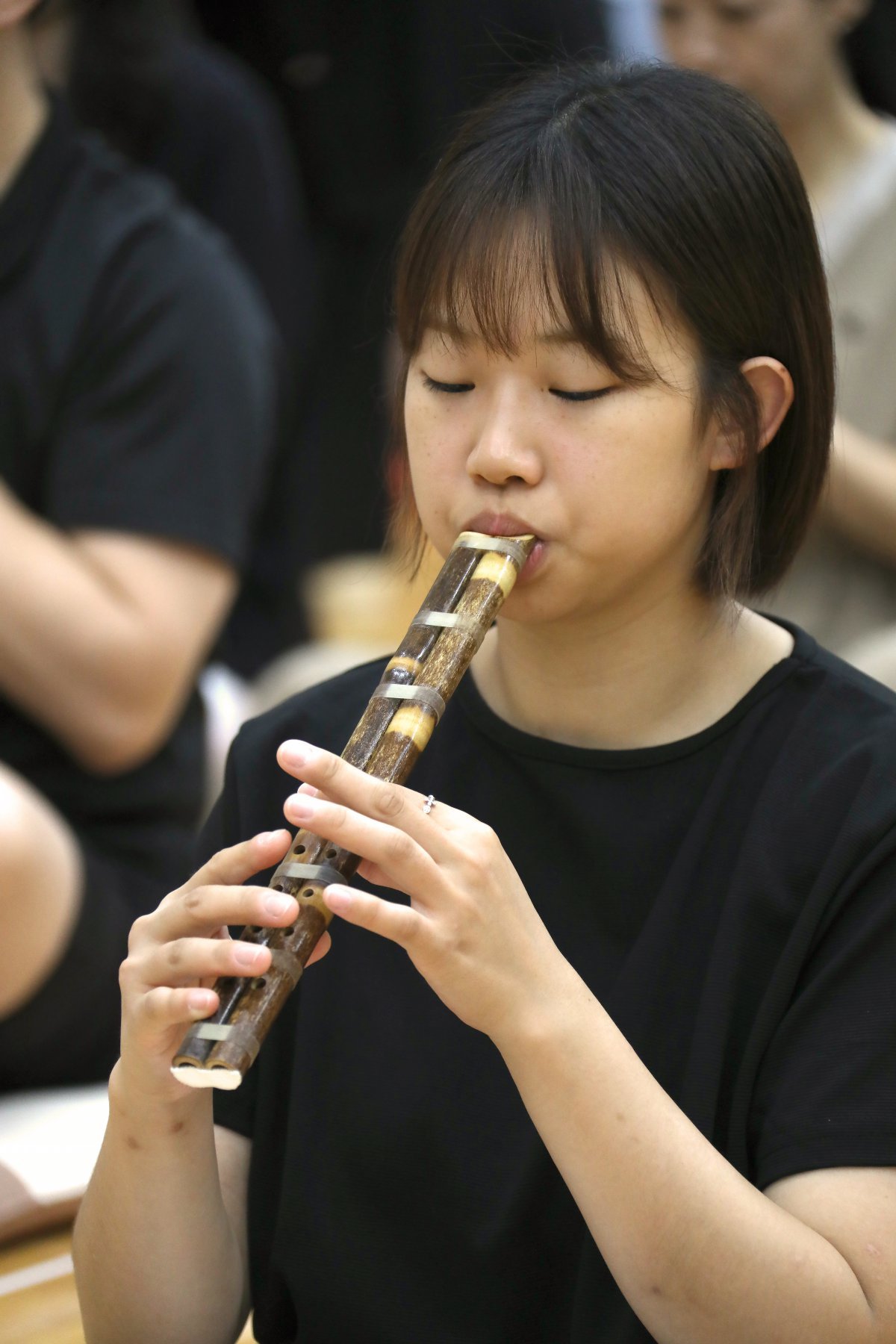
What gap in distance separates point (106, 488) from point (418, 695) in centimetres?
91

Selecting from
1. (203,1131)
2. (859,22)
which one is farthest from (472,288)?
(859,22)

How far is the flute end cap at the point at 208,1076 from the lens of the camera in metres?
0.91

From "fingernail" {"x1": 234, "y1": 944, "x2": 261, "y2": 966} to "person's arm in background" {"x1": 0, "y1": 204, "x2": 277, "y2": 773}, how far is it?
0.91 meters

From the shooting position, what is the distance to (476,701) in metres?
1.29

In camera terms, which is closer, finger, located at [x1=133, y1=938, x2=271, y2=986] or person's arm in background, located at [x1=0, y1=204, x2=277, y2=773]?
finger, located at [x1=133, y1=938, x2=271, y2=986]

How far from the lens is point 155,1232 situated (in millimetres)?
1133

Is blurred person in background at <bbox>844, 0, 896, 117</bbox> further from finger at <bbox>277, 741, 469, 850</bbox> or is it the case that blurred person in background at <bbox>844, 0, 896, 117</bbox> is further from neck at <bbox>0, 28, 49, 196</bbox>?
finger at <bbox>277, 741, 469, 850</bbox>

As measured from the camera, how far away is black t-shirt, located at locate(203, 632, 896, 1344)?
42.8 inches

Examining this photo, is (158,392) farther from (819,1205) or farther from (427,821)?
(819,1205)

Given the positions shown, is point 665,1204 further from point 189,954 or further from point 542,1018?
point 189,954

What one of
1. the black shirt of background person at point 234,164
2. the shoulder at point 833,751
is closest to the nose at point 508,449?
the shoulder at point 833,751

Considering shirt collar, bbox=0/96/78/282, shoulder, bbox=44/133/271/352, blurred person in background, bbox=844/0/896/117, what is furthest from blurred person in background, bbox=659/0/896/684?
shirt collar, bbox=0/96/78/282

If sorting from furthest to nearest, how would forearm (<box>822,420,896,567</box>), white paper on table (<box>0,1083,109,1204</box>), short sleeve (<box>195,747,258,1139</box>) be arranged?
forearm (<box>822,420,896,567</box>)
white paper on table (<box>0,1083,109,1204</box>)
short sleeve (<box>195,747,258,1139</box>)

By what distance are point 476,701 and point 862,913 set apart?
0.34m
